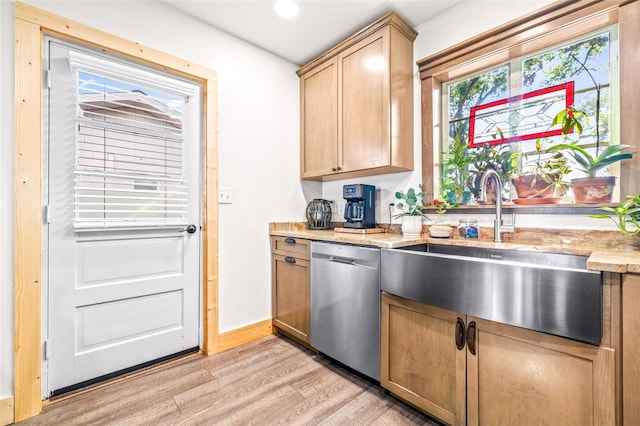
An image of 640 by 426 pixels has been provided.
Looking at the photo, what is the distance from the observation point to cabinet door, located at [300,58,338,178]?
2.48 m

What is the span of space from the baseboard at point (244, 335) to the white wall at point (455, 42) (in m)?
1.37

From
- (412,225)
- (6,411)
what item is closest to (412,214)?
(412,225)

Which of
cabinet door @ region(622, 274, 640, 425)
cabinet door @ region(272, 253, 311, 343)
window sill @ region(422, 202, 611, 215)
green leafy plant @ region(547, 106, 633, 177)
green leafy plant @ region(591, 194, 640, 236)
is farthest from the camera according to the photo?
cabinet door @ region(272, 253, 311, 343)

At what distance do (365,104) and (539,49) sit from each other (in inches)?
44.1

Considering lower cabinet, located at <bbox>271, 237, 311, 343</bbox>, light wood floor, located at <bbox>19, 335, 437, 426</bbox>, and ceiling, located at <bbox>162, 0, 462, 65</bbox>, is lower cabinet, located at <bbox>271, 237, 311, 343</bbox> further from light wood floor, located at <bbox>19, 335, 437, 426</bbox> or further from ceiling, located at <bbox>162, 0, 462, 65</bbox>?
ceiling, located at <bbox>162, 0, 462, 65</bbox>

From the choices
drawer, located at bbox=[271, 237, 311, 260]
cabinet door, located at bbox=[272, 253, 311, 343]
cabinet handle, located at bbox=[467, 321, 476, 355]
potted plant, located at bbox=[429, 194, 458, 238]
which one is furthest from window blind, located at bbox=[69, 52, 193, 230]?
cabinet handle, located at bbox=[467, 321, 476, 355]

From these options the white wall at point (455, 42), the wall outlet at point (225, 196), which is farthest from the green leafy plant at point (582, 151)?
the wall outlet at point (225, 196)

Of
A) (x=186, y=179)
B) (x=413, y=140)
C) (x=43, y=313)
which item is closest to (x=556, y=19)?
(x=413, y=140)

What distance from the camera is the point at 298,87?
9.38 ft

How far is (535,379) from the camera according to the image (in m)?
1.11

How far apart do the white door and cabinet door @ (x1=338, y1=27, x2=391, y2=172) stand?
1163mm

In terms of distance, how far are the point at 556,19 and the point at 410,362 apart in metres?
2.08

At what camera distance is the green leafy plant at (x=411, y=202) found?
2.13m

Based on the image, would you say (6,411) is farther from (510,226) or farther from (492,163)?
(492,163)
